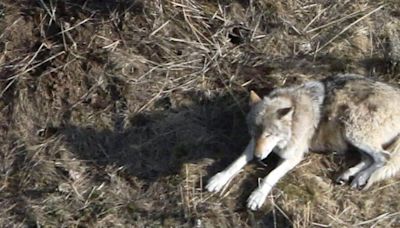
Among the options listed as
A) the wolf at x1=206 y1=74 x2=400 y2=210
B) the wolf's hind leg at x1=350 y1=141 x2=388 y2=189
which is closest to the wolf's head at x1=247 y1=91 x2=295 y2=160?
the wolf at x1=206 y1=74 x2=400 y2=210

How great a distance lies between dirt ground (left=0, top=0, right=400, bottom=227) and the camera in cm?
631

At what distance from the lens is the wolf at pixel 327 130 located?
625cm

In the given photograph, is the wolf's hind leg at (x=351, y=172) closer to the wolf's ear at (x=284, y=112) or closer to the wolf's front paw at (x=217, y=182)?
the wolf's ear at (x=284, y=112)

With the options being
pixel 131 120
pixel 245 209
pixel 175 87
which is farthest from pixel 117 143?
pixel 245 209

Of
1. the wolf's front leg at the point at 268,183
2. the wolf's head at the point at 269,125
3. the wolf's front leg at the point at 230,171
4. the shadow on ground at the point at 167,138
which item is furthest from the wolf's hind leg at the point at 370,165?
the shadow on ground at the point at 167,138

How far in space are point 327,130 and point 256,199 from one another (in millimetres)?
803

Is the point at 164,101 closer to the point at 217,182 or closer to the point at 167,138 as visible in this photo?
the point at 167,138

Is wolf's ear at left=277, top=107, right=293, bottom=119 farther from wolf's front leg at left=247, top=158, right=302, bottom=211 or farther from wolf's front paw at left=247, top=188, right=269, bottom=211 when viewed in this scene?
wolf's front paw at left=247, top=188, right=269, bottom=211

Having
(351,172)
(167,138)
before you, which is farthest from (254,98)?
(351,172)

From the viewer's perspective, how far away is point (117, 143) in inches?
269

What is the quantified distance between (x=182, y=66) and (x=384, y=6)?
199cm

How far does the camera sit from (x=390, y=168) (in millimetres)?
6328

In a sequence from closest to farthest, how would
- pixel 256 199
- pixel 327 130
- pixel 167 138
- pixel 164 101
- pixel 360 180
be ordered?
pixel 256 199 < pixel 360 180 < pixel 327 130 < pixel 167 138 < pixel 164 101

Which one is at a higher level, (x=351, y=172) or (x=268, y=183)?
(x=351, y=172)
